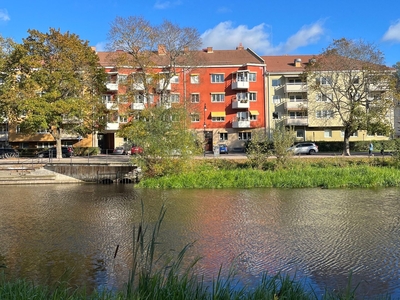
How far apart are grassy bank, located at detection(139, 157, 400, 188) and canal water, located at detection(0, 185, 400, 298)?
241cm

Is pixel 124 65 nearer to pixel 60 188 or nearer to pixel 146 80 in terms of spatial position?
pixel 146 80

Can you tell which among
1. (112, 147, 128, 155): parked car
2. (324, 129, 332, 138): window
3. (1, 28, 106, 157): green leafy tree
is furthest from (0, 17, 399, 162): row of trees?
(324, 129, 332, 138): window

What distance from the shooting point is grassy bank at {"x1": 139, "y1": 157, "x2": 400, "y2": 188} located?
85.3 feet

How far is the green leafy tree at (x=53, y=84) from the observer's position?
4188cm

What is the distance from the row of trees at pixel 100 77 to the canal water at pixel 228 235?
57.8 feet

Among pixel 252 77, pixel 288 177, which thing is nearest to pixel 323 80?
pixel 252 77

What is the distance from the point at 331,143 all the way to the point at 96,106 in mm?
29685

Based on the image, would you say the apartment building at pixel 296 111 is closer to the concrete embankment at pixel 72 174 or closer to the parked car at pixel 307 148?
the parked car at pixel 307 148

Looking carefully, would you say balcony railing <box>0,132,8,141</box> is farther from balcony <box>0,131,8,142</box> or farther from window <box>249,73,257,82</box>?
window <box>249,73,257,82</box>

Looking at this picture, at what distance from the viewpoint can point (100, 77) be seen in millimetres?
46938

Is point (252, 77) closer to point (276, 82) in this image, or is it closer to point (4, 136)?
point (276, 82)

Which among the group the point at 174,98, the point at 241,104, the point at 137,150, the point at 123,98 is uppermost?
the point at 174,98

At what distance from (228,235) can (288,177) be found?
1475 cm

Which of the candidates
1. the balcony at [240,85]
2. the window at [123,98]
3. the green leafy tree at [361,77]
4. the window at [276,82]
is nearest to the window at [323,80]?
the green leafy tree at [361,77]
